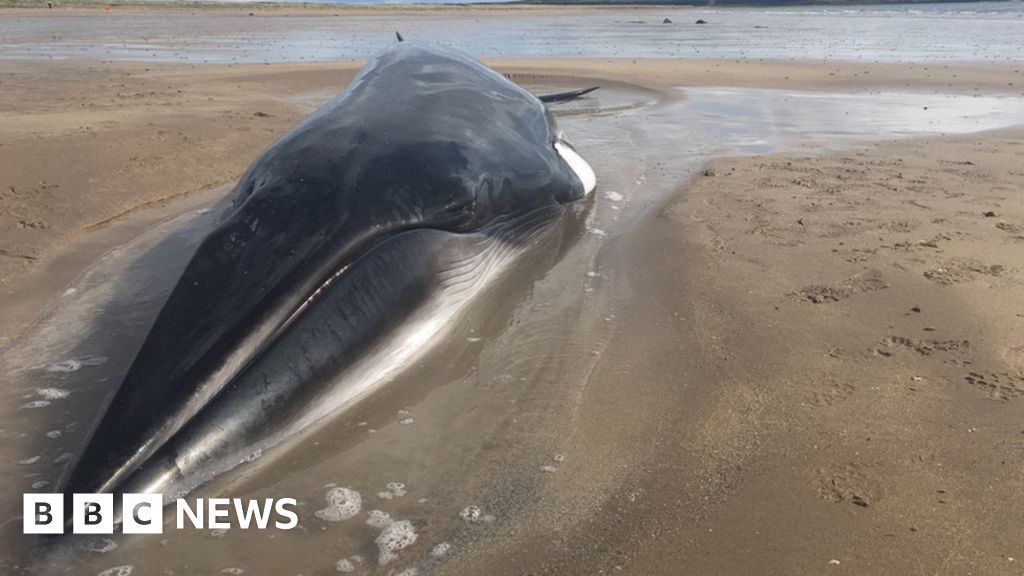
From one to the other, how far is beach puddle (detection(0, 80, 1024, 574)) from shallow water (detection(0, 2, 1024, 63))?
16.5 m

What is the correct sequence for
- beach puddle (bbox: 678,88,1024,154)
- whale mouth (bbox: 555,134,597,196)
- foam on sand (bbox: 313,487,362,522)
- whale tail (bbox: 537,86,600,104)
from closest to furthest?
foam on sand (bbox: 313,487,362,522)
whale mouth (bbox: 555,134,597,196)
beach puddle (bbox: 678,88,1024,154)
whale tail (bbox: 537,86,600,104)

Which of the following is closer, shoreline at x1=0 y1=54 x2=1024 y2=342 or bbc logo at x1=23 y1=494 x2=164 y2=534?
bbc logo at x1=23 y1=494 x2=164 y2=534

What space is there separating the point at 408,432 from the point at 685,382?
122cm

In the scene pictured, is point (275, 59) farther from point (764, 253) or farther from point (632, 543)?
point (632, 543)

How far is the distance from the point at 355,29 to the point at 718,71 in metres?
21.7

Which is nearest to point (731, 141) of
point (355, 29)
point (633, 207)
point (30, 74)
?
point (633, 207)

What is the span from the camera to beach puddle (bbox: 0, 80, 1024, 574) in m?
2.48

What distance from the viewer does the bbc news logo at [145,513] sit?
7.96ft

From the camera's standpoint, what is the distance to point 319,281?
315 cm

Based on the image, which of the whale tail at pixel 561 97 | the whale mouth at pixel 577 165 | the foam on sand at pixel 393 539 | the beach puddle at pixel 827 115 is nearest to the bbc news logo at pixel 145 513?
the foam on sand at pixel 393 539

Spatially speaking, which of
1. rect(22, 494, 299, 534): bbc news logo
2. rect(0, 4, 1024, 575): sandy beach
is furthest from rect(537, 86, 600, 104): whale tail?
rect(22, 494, 299, 534): bbc news logo

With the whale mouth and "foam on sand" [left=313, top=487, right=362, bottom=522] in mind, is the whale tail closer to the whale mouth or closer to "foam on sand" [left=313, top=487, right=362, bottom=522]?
the whale mouth

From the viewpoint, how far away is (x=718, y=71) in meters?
16.4

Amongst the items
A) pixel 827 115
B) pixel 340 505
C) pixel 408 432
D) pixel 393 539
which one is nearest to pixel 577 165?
pixel 408 432
